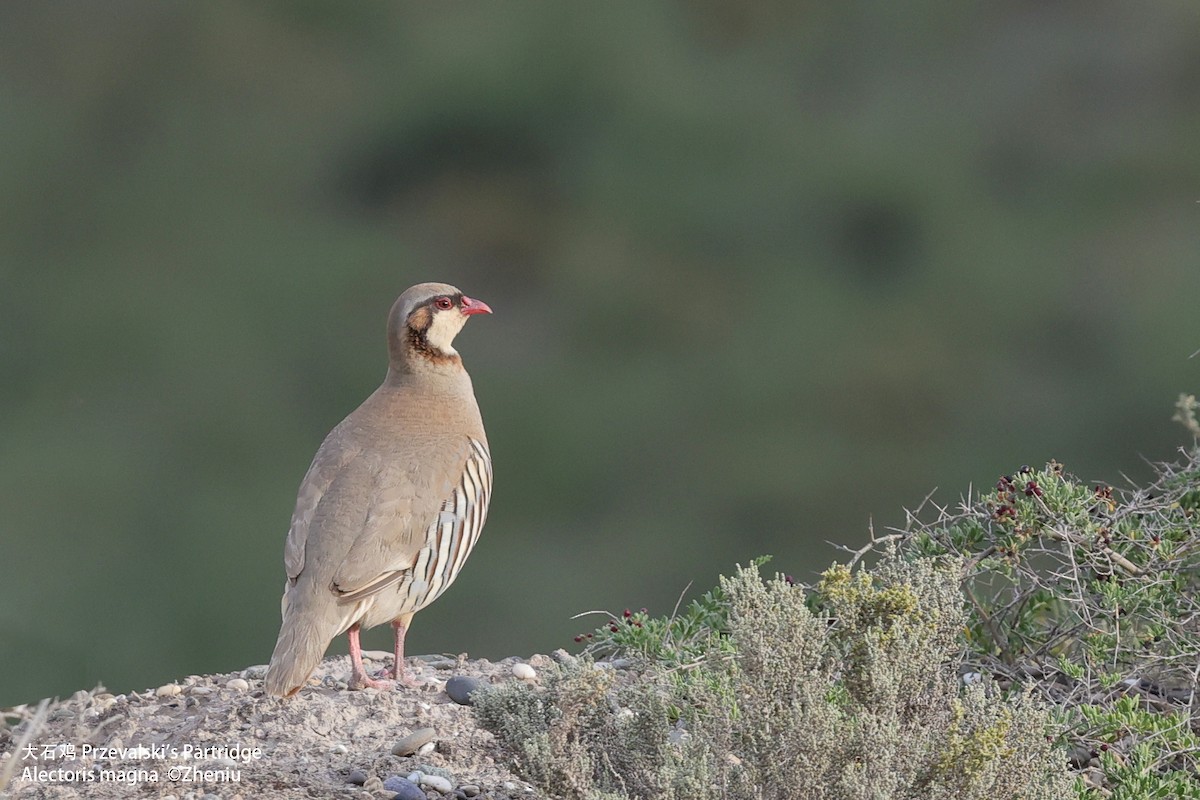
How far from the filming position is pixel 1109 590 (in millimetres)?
3227

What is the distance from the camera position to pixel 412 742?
314 centimetres

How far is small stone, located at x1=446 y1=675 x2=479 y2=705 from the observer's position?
3.51 metres

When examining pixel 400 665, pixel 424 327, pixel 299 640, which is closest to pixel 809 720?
pixel 299 640

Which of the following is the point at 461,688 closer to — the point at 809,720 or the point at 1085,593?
the point at 809,720

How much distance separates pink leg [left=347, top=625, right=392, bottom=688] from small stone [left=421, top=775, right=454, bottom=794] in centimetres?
66

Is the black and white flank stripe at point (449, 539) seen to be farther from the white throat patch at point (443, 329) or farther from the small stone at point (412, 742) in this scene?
the small stone at point (412, 742)

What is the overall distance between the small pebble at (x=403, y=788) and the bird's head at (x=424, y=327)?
57.3 inches

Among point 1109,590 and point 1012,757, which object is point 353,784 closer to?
point 1012,757

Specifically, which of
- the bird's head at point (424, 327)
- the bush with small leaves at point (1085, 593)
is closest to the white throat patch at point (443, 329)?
the bird's head at point (424, 327)

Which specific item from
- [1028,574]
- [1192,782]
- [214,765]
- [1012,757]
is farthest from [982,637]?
[214,765]

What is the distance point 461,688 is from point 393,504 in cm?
48

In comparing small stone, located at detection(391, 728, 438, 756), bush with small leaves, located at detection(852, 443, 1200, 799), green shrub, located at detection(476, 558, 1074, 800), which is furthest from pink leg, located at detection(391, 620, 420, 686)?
bush with small leaves, located at detection(852, 443, 1200, 799)

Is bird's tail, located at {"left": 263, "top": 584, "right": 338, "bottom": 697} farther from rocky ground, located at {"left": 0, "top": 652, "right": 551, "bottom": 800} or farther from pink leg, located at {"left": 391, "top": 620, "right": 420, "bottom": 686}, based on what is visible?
pink leg, located at {"left": 391, "top": 620, "right": 420, "bottom": 686}

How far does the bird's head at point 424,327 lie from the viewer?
4.12m
